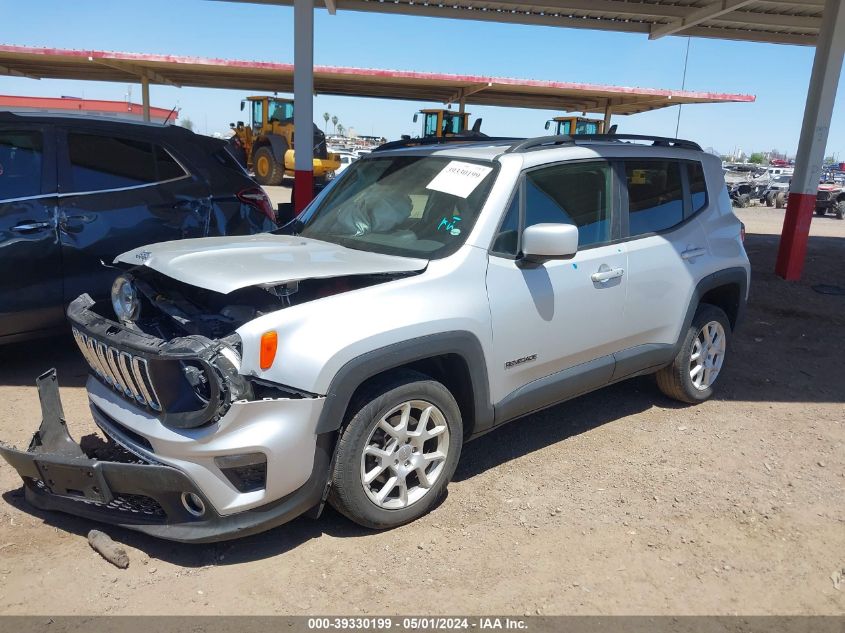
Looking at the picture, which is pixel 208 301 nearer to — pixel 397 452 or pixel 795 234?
pixel 397 452

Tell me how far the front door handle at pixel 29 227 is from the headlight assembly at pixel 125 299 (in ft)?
5.66

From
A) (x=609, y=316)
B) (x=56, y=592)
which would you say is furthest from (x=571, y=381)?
(x=56, y=592)

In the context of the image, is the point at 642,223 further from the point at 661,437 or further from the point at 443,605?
the point at 443,605

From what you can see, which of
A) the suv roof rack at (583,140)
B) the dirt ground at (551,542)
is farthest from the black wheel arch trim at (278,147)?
the suv roof rack at (583,140)

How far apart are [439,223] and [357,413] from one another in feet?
3.91

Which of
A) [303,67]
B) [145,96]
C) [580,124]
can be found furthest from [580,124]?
[303,67]

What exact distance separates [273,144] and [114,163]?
63.6 ft

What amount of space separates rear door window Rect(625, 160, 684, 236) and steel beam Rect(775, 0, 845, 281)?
18.6ft

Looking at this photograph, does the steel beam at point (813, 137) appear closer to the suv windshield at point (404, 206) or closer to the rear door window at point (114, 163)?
the suv windshield at point (404, 206)

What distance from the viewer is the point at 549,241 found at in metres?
3.38

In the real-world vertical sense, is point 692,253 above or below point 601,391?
above

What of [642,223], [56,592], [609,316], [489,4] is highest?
[489,4]

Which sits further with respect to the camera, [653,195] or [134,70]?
[134,70]

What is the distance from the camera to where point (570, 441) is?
434cm
